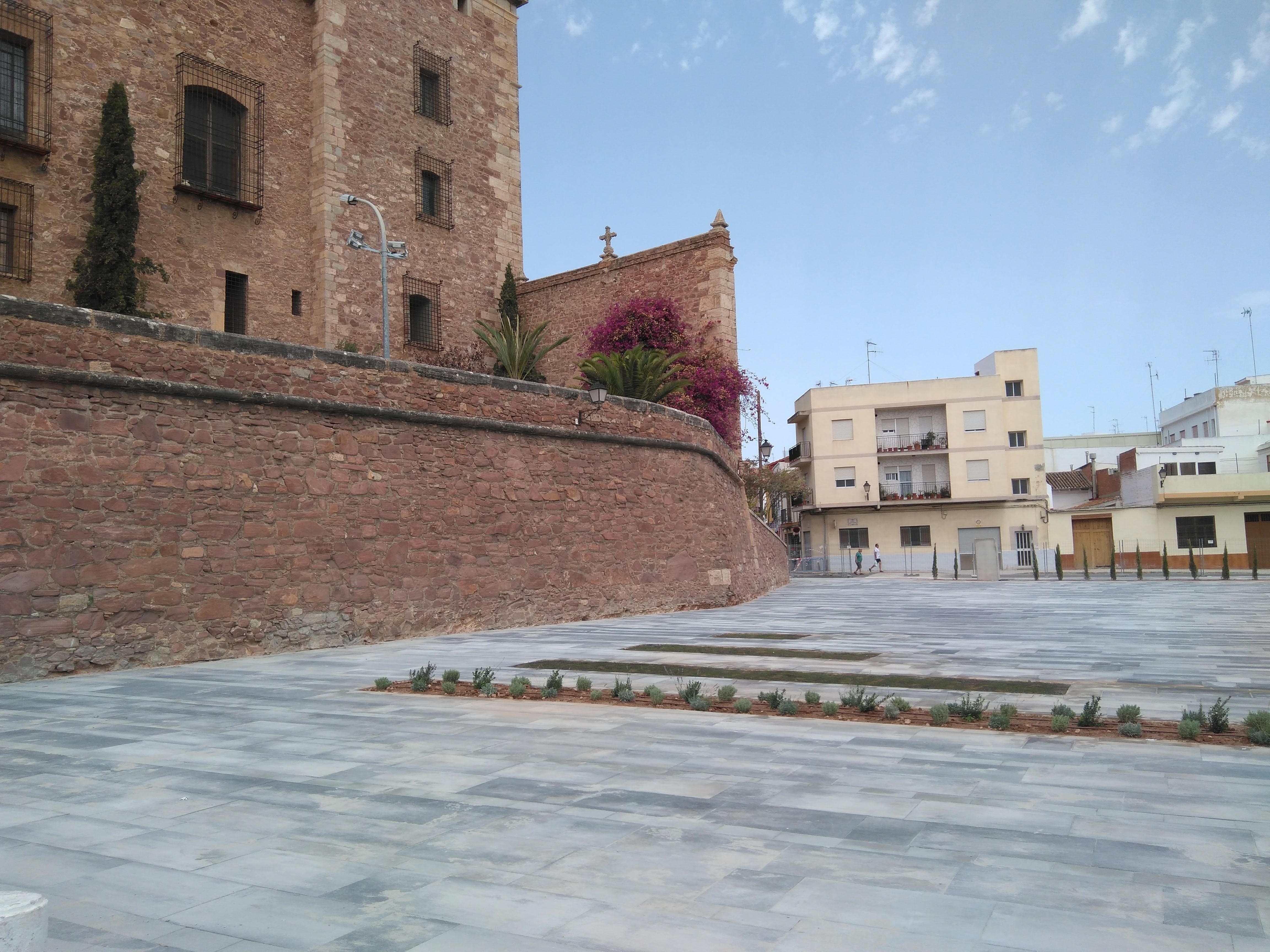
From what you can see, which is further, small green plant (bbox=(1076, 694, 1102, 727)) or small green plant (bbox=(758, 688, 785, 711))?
small green plant (bbox=(758, 688, 785, 711))

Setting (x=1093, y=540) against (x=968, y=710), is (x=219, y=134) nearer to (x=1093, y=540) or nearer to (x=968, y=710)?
(x=968, y=710)

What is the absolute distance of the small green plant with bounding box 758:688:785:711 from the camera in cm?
668

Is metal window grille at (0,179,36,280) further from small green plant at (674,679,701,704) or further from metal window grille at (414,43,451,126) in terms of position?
small green plant at (674,679,701,704)

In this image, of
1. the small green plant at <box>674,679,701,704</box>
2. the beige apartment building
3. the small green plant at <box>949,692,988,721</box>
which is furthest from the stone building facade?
the beige apartment building

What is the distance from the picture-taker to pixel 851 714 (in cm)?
648

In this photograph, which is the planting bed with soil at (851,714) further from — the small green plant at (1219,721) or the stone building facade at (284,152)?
the stone building facade at (284,152)

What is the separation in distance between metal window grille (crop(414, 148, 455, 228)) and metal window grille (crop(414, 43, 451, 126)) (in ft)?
3.52

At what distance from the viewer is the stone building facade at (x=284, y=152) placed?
15969 millimetres

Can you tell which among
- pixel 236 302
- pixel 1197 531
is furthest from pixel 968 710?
pixel 1197 531

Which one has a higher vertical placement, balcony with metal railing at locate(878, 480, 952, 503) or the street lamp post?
the street lamp post

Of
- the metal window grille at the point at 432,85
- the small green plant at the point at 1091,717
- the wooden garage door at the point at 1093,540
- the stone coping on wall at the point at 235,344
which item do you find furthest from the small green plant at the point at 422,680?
the wooden garage door at the point at 1093,540

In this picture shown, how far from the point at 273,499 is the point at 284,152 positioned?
11.7m

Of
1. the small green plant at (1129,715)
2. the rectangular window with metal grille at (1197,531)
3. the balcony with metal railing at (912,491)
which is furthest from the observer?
the balcony with metal railing at (912,491)

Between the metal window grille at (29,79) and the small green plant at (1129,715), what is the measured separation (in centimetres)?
1750
